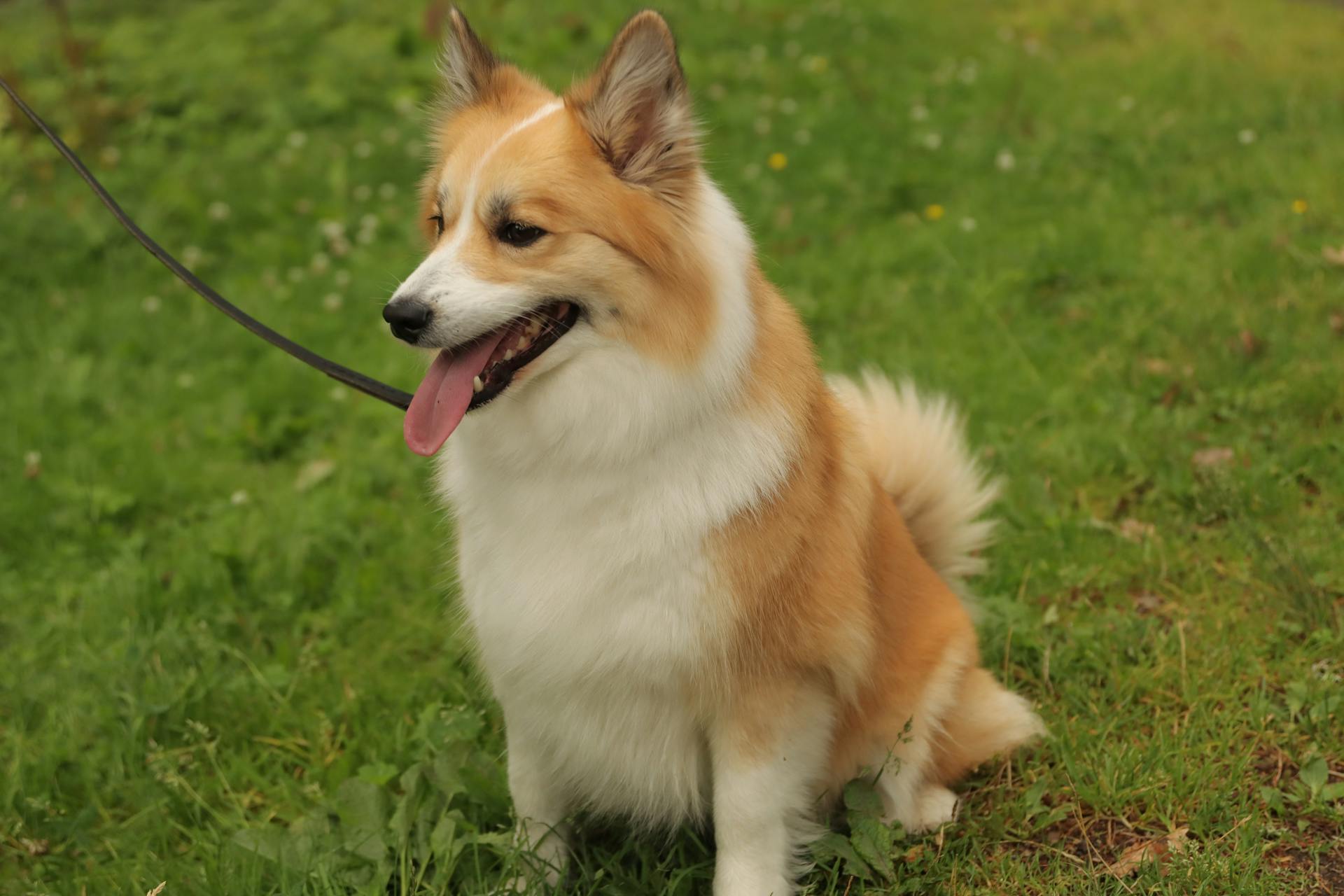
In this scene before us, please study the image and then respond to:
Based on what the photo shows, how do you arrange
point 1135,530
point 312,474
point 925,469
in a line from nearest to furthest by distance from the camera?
point 925,469 → point 1135,530 → point 312,474

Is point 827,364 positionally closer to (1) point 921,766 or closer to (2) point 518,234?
(1) point 921,766

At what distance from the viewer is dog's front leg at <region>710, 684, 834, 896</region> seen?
2.22 meters

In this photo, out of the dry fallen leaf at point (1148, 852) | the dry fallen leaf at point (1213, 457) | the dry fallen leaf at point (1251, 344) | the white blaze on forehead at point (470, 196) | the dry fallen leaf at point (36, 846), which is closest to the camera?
the white blaze on forehead at point (470, 196)

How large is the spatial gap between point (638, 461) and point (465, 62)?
0.94 metres

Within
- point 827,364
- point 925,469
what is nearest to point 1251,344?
point 827,364

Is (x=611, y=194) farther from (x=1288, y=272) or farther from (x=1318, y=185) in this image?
(x=1318, y=185)

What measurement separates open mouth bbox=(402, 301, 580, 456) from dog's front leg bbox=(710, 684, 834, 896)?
2.50ft

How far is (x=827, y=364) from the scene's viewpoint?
14.7ft

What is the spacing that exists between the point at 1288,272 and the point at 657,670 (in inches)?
135

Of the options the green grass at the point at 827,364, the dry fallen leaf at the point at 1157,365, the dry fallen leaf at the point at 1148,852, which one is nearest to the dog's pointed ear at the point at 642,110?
the green grass at the point at 827,364

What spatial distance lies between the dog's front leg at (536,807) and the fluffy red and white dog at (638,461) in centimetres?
4

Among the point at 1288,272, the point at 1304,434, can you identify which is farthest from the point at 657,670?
the point at 1288,272

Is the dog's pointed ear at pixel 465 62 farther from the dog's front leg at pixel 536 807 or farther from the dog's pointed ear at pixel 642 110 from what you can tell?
the dog's front leg at pixel 536 807

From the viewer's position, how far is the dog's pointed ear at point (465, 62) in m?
2.35
